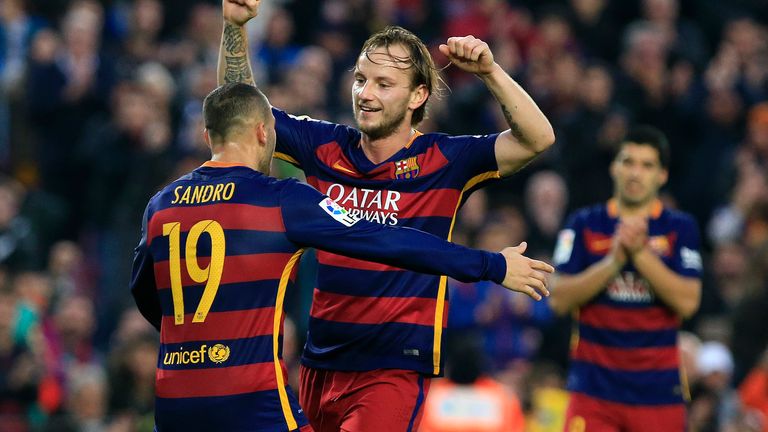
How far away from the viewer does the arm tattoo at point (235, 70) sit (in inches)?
284

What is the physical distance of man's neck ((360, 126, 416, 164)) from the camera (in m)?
6.83

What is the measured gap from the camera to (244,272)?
569cm

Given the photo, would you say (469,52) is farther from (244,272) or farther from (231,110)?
(244,272)

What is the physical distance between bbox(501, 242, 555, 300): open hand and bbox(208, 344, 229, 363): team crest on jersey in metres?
1.23

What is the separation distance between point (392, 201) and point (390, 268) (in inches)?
13.6

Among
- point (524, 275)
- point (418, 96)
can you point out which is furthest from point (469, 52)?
point (524, 275)

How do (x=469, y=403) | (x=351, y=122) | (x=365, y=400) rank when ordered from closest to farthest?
(x=365, y=400) < (x=469, y=403) < (x=351, y=122)

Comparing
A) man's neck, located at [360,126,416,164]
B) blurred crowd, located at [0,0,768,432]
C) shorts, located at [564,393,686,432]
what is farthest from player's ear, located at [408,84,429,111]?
blurred crowd, located at [0,0,768,432]

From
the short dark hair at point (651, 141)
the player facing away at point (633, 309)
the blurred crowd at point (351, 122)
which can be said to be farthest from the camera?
the blurred crowd at point (351, 122)

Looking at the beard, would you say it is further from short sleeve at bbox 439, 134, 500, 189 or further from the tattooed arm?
the tattooed arm

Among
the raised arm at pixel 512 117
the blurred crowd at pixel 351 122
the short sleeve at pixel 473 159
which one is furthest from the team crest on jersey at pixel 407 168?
the blurred crowd at pixel 351 122

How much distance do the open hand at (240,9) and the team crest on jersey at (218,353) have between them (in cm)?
211

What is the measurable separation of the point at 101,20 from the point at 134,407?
5.45 metres

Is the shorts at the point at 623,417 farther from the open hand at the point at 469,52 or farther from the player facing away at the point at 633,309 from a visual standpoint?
the open hand at the point at 469,52
